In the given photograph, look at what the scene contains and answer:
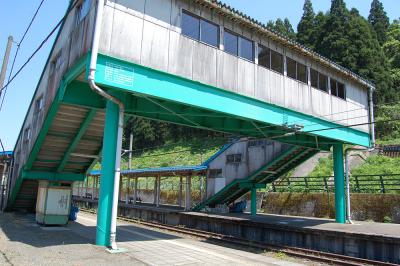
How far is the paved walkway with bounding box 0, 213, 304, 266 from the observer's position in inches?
377

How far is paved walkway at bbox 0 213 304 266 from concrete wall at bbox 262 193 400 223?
10.3 meters

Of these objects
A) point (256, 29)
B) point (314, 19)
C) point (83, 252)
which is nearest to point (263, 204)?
point (256, 29)

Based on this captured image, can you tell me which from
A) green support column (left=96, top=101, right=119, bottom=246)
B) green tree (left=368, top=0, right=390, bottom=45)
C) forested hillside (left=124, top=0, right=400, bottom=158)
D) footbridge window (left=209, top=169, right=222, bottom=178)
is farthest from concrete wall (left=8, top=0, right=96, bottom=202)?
green tree (left=368, top=0, right=390, bottom=45)

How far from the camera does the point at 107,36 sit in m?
10.7

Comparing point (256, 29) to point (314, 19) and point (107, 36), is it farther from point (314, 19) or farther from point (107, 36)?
point (314, 19)

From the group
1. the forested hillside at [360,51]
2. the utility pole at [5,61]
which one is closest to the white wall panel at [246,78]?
the utility pole at [5,61]

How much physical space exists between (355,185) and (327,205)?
2567 millimetres

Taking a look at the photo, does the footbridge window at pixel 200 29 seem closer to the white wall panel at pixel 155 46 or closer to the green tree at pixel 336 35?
the white wall panel at pixel 155 46

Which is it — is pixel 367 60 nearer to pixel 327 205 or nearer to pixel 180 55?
pixel 327 205

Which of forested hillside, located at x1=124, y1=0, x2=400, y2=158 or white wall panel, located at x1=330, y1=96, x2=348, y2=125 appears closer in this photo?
white wall panel, located at x1=330, y1=96, x2=348, y2=125

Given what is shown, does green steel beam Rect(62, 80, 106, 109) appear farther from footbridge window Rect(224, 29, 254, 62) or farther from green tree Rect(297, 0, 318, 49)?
green tree Rect(297, 0, 318, 49)

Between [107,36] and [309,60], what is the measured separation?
416 inches

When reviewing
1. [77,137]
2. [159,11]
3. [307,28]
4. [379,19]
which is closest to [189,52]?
[159,11]

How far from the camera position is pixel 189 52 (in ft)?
41.1
